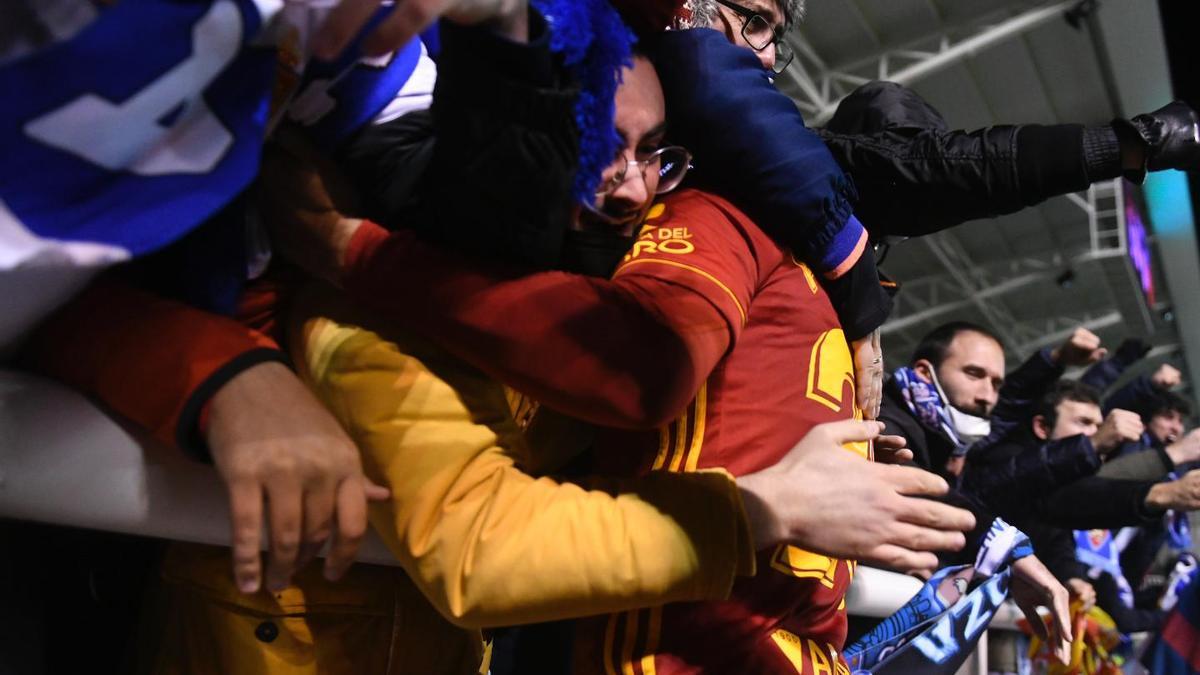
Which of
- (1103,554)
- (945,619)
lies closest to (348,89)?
(945,619)

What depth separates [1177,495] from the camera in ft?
5.97

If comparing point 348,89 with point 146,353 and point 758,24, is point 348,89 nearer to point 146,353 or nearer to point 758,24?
point 146,353

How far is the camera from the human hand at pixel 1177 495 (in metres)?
1.81

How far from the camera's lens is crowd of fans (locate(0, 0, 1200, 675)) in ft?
1.80

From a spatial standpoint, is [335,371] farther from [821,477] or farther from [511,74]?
[821,477]

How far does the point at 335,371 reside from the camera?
65 centimetres

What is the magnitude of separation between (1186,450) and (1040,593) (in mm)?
991

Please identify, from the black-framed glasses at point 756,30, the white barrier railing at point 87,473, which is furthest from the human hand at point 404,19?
the black-framed glasses at point 756,30

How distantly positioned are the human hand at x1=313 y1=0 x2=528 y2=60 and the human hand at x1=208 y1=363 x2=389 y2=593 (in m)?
0.20

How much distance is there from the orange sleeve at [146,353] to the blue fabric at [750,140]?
0.39 metres

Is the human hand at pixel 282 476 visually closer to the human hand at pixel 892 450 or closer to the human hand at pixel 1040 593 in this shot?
the human hand at pixel 892 450

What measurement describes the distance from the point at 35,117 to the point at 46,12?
0.18ft

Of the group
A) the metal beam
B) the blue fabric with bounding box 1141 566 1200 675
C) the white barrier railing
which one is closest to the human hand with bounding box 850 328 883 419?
the white barrier railing

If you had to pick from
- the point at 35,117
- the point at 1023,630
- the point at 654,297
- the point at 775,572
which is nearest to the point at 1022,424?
the point at 1023,630
